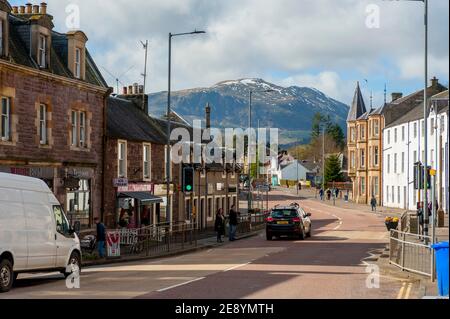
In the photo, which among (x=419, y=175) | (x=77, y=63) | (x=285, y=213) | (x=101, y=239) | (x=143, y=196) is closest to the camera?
(x=101, y=239)

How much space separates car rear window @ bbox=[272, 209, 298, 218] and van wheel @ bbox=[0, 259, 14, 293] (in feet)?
76.4

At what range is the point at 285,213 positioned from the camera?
A: 1550 inches

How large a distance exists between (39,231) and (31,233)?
1.51ft

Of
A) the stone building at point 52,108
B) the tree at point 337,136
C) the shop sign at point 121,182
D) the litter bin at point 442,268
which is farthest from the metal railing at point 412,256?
the tree at point 337,136

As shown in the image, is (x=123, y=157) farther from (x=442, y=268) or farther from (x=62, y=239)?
(x=442, y=268)

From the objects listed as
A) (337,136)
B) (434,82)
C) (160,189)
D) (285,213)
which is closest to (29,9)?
(160,189)

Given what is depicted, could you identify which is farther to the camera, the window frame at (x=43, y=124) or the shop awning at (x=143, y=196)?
the shop awning at (x=143, y=196)

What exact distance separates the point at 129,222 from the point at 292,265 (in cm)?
1480

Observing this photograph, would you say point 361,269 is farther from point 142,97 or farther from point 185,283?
point 142,97

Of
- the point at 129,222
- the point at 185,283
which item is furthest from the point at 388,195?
the point at 185,283

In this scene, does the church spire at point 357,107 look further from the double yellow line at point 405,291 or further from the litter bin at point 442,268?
the litter bin at point 442,268

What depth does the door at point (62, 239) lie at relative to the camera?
20.1 m

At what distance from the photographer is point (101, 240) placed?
29016 mm

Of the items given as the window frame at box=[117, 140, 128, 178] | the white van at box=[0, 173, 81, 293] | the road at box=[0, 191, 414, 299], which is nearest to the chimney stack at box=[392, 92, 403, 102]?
the window frame at box=[117, 140, 128, 178]
